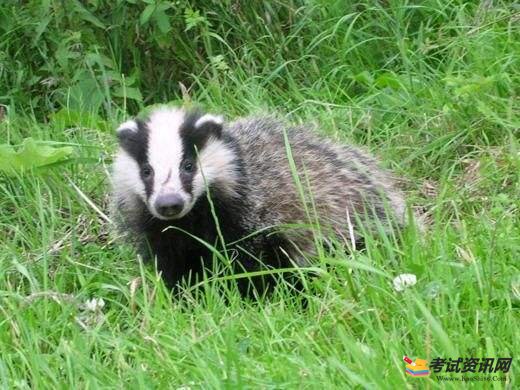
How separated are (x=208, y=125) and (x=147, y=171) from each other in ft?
0.91

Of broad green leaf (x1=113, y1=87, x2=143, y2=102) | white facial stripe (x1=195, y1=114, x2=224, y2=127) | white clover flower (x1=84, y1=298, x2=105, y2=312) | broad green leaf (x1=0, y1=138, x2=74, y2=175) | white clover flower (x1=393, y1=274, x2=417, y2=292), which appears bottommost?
white clover flower (x1=84, y1=298, x2=105, y2=312)

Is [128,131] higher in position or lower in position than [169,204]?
higher

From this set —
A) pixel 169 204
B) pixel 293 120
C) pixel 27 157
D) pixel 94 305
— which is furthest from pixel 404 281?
pixel 293 120

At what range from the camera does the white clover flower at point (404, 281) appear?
127 inches

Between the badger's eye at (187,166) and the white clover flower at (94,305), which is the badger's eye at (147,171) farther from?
the white clover flower at (94,305)

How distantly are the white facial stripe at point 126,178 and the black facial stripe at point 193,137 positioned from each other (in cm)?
19

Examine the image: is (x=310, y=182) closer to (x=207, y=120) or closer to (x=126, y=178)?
(x=207, y=120)

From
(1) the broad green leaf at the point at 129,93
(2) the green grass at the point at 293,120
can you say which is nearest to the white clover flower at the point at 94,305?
(2) the green grass at the point at 293,120

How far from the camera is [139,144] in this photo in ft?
13.4

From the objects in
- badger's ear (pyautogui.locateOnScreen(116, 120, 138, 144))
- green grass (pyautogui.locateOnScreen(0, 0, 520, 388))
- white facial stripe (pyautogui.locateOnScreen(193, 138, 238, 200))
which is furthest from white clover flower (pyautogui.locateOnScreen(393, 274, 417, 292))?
badger's ear (pyautogui.locateOnScreen(116, 120, 138, 144))

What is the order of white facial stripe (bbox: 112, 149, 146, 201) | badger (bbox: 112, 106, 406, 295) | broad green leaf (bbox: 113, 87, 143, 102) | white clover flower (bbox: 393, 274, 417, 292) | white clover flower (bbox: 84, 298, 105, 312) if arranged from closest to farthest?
white clover flower (bbox: 393, 274, 417, 292), white clover flower (bbox: 84, 298, 105, 312), badger (bbox: 112, 106, 406, 295), white facial stripe (bbox: 112, 149, 146, 201), broad green leaf (bbox: 113, 87, 143, 102)

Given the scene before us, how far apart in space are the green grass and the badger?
16 centimetres

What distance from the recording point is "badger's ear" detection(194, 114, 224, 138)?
4047mm

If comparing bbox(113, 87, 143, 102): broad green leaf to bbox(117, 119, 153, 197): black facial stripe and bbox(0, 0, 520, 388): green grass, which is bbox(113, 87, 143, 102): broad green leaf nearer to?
bbox(0, 0, 520, 388): green grass
